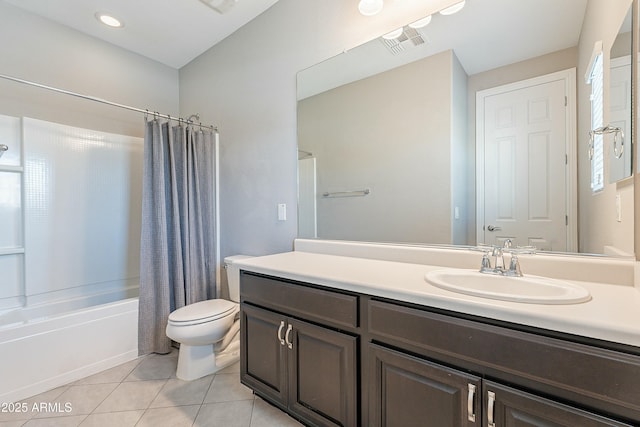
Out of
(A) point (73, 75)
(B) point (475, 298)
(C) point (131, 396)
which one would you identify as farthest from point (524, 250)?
(A) point (73, 75)

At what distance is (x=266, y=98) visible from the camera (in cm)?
225

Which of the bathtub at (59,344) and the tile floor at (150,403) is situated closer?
the tile floor at (150,403)

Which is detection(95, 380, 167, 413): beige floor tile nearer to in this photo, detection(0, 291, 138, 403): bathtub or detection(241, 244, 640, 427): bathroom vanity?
detection(0, 291, 138, 403): bathtub

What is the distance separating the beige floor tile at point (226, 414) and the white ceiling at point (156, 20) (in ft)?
8.80

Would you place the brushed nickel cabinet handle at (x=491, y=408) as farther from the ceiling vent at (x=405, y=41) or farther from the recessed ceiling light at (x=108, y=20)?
the recessed ceiling light at (x=108, y=20)

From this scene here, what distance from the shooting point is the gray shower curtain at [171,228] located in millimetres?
2150

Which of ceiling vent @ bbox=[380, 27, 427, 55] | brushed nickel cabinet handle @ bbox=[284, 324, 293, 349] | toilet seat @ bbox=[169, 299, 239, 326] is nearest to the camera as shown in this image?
brushed nickel cabinet handle @ bbox=[284, 324, 293, 349]

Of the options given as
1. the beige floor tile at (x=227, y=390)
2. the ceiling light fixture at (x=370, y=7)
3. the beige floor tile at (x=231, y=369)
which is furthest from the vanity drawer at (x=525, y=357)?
the ceiling light fixture at (x=370, y=7)

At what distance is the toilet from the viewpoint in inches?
70.0

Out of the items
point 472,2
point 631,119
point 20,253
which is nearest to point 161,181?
point 20,253

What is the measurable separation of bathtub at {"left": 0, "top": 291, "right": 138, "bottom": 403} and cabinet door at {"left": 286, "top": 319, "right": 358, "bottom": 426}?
1.46m

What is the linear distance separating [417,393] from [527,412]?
0.31 meters

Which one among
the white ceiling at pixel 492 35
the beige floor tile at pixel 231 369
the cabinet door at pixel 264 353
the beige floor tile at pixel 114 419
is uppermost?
the white ceiling at pixel 492 35

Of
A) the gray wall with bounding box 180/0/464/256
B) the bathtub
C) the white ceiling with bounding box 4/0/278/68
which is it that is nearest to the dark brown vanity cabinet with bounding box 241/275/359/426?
the gray wall with bounding box 180/0/464/256
